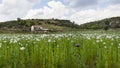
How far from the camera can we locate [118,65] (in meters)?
8.22

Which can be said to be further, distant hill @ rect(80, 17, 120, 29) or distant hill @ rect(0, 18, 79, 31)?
distant hill @ rect(80, 17, 120, 29)

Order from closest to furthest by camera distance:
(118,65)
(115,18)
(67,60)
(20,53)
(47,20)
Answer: (118,65), (67,60), (20,53), (47,20), (115,18)

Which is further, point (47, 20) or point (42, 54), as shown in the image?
point (47, 20)

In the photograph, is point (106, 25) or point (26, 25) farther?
point (106, 25)

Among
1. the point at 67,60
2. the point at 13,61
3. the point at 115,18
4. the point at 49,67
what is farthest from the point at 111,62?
the point at 115,18

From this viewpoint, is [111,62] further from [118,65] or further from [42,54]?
[42,54]

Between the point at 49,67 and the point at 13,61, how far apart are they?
1188 mm

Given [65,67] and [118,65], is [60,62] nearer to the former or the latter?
[65,67]

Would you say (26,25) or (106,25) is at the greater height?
(26,25)

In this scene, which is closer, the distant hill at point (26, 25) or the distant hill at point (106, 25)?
the distant hill at point (26, 25)

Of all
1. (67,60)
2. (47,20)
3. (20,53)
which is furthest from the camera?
(47,20)

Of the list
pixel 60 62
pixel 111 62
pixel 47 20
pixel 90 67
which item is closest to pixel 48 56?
pixel 60 62

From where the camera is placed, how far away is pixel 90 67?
29.7ft

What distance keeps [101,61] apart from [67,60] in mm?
1069
